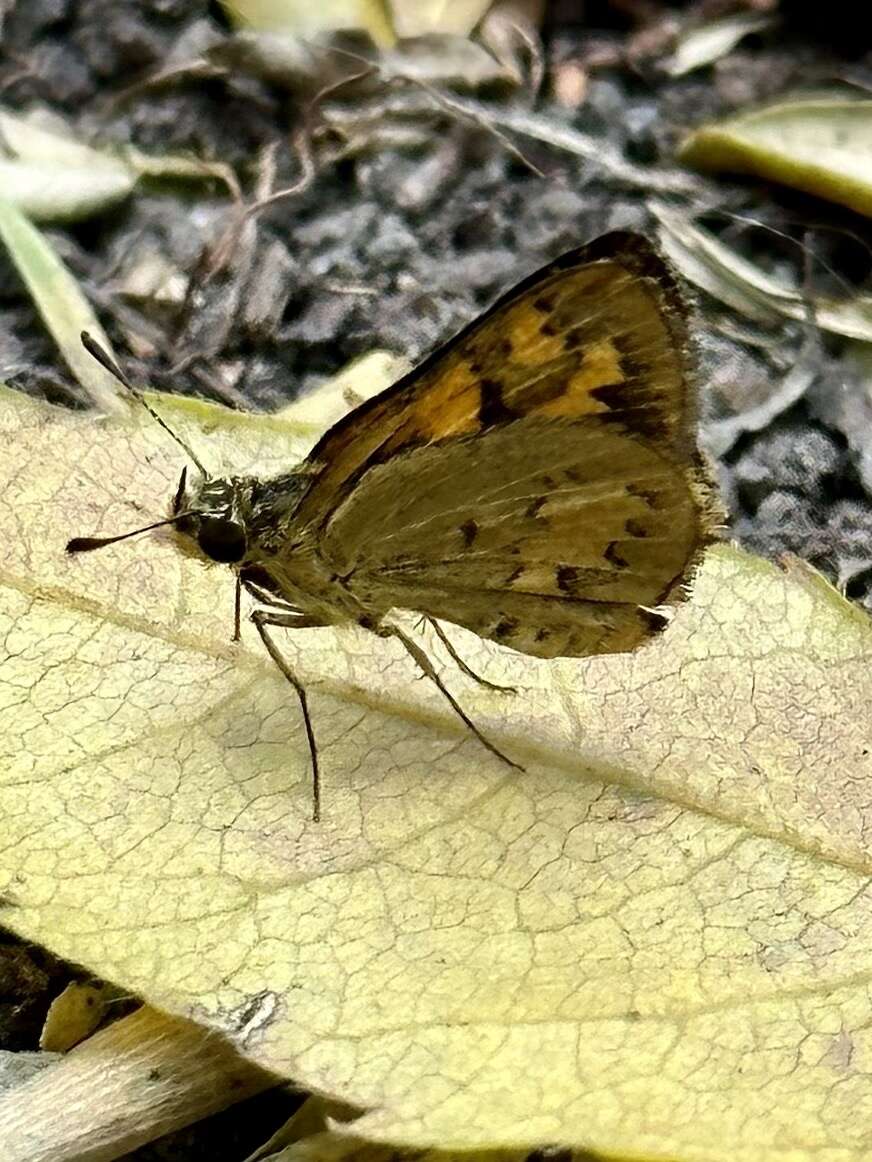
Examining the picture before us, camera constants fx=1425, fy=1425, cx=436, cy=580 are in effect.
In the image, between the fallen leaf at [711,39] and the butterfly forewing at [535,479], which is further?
the fallen leaf at [711,39]

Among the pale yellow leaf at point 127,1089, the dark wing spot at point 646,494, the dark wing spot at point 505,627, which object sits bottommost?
the pale yellow leaf at point 127,1089

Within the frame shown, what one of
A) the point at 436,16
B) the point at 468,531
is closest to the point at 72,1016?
the point at 468,531

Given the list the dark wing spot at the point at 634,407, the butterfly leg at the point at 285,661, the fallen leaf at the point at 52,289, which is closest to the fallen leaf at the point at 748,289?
the dark wing spot at the point at 634,407

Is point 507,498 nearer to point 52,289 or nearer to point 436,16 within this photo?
point 52,289

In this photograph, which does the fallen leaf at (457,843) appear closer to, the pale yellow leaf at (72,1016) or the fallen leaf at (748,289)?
the pale yellow leaf at (72,1016)

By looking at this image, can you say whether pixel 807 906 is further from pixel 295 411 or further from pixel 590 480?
pixel 295 411

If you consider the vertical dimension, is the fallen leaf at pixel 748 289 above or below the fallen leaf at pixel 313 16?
below

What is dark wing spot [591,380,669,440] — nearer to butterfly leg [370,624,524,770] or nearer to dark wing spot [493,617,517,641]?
dark wing spot [493,617,517,641]
